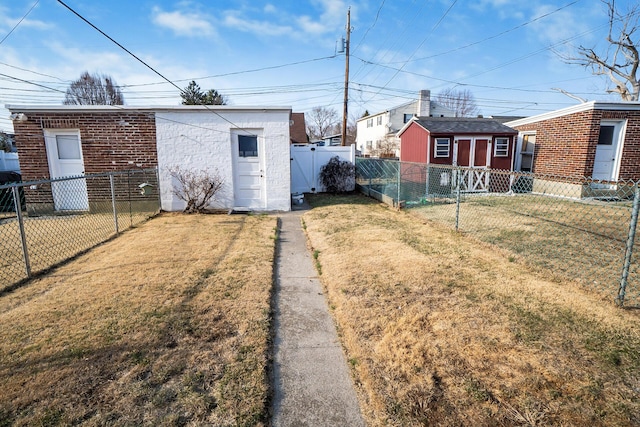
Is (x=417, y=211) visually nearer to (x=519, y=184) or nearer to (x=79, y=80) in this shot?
(x=519, y=184)

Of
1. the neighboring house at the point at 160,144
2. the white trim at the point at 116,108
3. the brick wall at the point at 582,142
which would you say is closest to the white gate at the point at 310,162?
the neighboring house at the point at 160,144

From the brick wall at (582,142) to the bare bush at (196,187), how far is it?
1184cm

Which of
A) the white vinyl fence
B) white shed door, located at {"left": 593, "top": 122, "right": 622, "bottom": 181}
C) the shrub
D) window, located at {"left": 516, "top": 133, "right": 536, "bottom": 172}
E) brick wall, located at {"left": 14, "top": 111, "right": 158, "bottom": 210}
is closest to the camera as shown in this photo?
brick wall, located at {"left": 14, "top": 111, "right": 158, "bottom": 210}

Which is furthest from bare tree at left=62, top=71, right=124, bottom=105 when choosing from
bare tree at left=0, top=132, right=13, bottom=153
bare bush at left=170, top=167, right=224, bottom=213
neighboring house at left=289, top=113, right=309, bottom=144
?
bare bush at left=170, top=167, right=224, bottom=213

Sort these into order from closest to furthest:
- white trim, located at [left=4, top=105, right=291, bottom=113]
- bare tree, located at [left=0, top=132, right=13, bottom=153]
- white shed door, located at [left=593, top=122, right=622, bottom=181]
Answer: white trim, located at [left=4, top=105, right=291, bottom=113] < white shed door, located at [left=593, top=122, right=622, bottom=181] < bare tree, located at [left=0, top=132, right=13, bottom=153]

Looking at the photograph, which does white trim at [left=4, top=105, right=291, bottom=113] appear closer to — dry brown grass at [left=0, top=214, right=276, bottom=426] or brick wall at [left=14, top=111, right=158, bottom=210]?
brick wall at [left=14, top=111, right=158, bottom=210]

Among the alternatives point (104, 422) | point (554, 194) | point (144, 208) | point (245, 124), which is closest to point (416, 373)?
point (104, 422)

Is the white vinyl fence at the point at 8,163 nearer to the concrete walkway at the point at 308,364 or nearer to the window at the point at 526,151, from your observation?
the concrete walkway at the point at 308,364

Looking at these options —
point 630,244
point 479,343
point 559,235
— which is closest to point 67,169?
point 479,343

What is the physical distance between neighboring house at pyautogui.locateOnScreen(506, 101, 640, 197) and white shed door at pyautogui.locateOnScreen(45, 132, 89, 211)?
14599 millimetres

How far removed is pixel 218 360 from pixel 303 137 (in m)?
22.0

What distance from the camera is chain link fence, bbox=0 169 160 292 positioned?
6.70 meters

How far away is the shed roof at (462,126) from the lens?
13.5 m

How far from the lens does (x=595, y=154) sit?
11.4 metres
